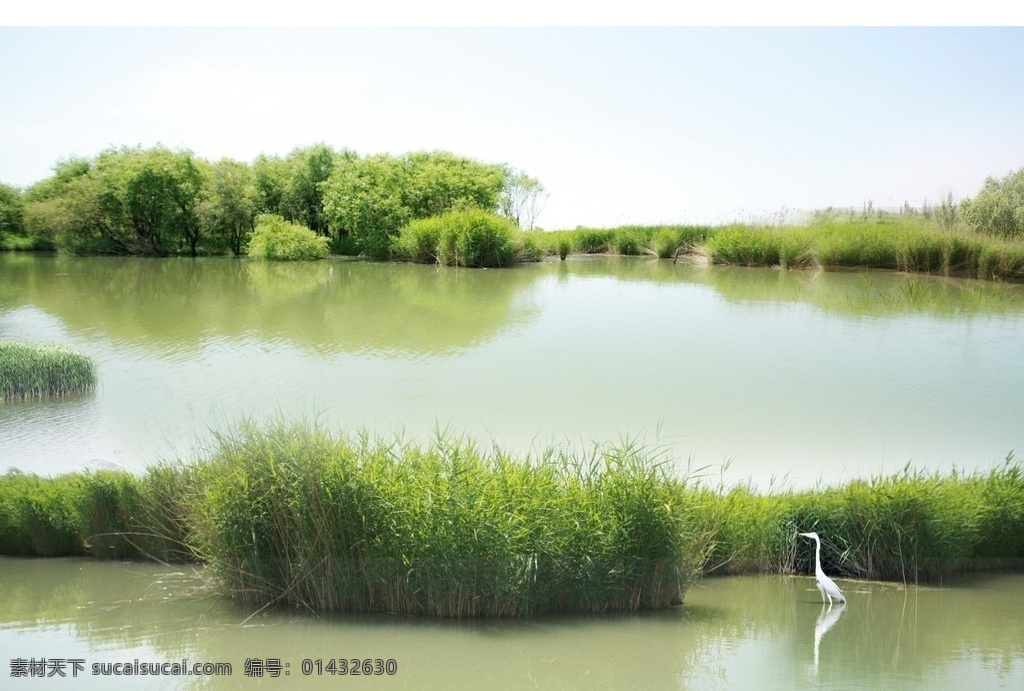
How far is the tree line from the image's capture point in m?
23.6

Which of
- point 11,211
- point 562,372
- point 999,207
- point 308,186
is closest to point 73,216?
point 11,211

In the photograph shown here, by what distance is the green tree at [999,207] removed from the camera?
1955 centimetres

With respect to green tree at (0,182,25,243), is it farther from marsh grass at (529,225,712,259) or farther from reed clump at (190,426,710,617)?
reed clump at (190,426,710,617)

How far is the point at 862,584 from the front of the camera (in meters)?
5.86

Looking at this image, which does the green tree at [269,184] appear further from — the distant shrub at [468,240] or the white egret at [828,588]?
the white egret at [828,588]

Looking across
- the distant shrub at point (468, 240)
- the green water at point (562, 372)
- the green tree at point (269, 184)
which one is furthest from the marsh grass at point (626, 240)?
the green water at point (562, 372)

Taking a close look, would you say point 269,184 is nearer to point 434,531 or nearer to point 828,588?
point 434,531

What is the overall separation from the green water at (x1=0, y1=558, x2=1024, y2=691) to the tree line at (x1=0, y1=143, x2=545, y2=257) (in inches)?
755

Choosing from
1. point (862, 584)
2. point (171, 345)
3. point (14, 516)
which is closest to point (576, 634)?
point (862, 584)

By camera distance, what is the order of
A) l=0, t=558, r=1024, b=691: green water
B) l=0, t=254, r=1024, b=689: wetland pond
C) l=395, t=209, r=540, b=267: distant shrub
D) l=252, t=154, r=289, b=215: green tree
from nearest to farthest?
l=0, t=558, r=1024, b=691: green water < l=0, t=254, r=1024, b=689: wetland pond < l=395, t=209, r=540, b=267: distant shrub < l=252, t=154, r=289, b=215: green tree

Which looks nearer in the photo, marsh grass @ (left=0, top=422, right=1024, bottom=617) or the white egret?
marsh grass @ (left=0, top=422, right=1024, bottom=617)

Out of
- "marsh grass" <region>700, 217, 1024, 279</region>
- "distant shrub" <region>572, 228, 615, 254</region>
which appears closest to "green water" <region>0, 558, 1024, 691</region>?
"marsh grass" <region>700, 217, 1024, 279</region>

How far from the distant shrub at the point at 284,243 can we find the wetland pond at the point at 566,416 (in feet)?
27.5

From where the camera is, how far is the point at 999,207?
20672 mm
